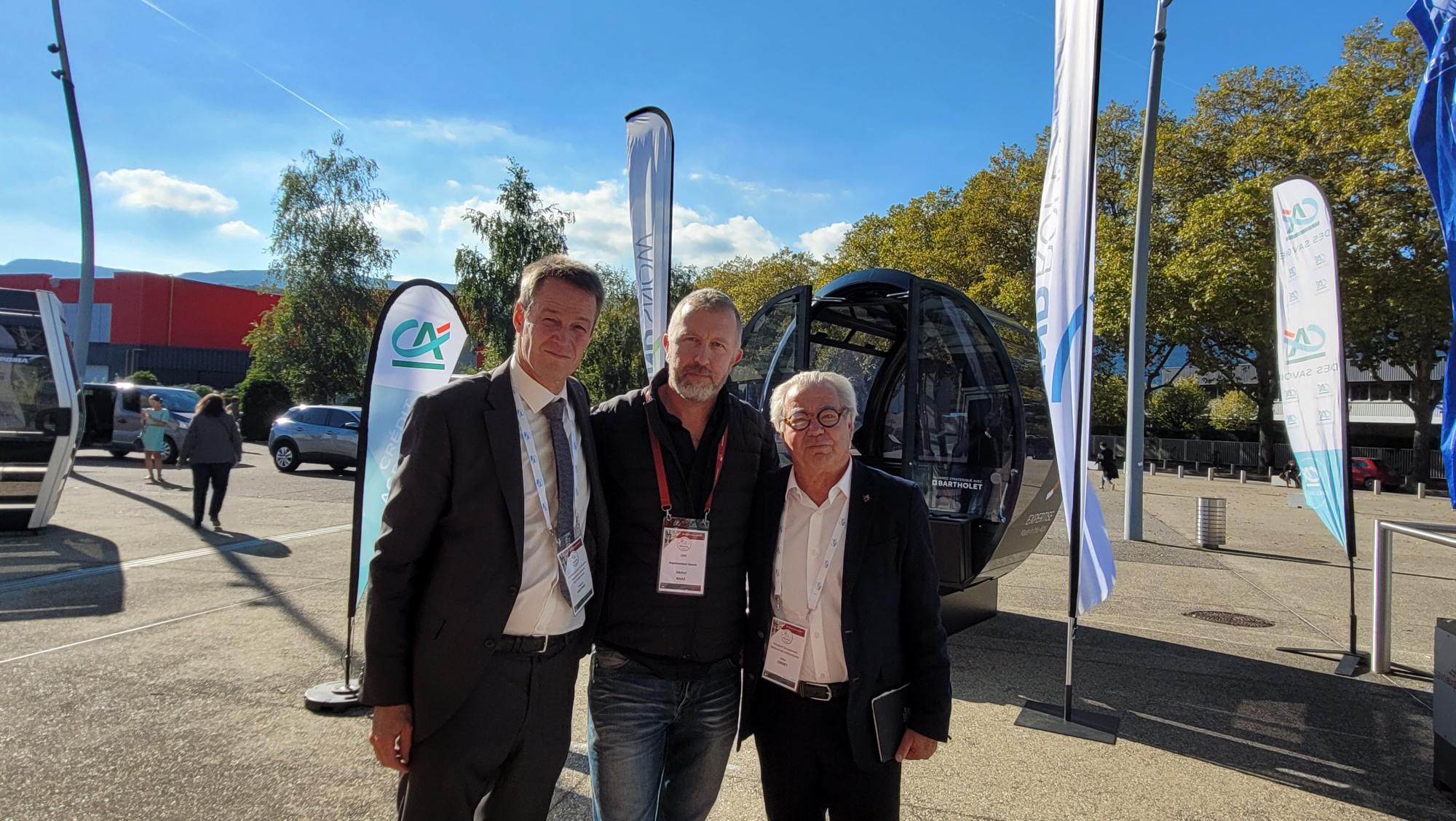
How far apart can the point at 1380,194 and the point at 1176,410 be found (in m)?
18.5

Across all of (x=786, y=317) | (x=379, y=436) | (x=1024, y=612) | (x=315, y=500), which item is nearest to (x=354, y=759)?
(x=379, y=436)

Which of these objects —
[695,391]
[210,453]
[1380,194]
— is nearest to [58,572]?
[210,453]

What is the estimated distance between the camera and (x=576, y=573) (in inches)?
84.0

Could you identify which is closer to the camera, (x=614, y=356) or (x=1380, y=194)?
(x=1380, y=194)

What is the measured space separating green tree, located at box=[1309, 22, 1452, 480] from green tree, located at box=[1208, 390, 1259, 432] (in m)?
15.0

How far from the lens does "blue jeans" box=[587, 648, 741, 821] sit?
2.18m

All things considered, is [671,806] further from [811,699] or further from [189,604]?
[189,604]

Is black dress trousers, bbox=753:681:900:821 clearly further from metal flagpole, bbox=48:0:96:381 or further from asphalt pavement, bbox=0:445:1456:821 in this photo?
metal flagpole, bbox=48:0:96:381

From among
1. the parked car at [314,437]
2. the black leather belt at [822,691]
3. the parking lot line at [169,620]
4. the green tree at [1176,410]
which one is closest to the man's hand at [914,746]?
the black leather belt at [822,691]

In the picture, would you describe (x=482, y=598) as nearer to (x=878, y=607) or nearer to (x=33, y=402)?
(x=878, y=607)

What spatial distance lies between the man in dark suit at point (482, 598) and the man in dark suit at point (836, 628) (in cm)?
57

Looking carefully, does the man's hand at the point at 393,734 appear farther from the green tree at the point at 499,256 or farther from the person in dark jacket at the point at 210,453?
the green tree at the point at 499,256

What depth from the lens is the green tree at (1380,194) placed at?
72.4 feet

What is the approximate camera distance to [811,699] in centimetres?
223
